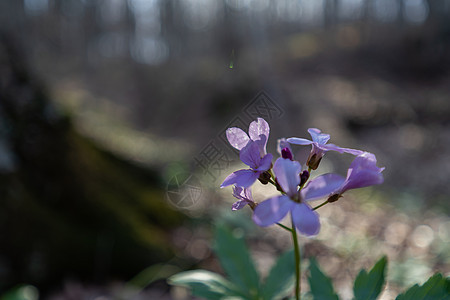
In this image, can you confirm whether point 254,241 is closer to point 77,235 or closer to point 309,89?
point 77,235

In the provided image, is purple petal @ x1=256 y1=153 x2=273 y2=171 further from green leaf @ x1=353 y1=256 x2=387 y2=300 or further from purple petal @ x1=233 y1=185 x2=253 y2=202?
green leaf @ x1=353 y1=256 x2=387 y2=300

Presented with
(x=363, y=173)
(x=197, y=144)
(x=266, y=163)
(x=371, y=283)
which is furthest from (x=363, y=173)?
(x=197, y=144)

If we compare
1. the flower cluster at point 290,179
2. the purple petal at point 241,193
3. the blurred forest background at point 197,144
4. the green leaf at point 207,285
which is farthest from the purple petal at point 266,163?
the green leaf at point 207,285

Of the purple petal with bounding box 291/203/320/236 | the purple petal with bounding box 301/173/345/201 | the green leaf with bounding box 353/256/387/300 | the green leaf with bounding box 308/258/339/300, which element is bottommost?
the green leaf with bounding box 308/258/339/300

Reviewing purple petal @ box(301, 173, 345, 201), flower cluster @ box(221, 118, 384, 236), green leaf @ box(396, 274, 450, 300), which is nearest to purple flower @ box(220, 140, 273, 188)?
flower cluster @ box(221, 118, 384, 236)

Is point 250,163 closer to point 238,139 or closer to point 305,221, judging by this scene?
point 238,139

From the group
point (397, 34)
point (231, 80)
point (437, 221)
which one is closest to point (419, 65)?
point (397, 34)

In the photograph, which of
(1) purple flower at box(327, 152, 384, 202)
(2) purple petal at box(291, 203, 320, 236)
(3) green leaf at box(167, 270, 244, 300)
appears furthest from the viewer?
(3) green leaf at box(167, 270, 244, 300)
